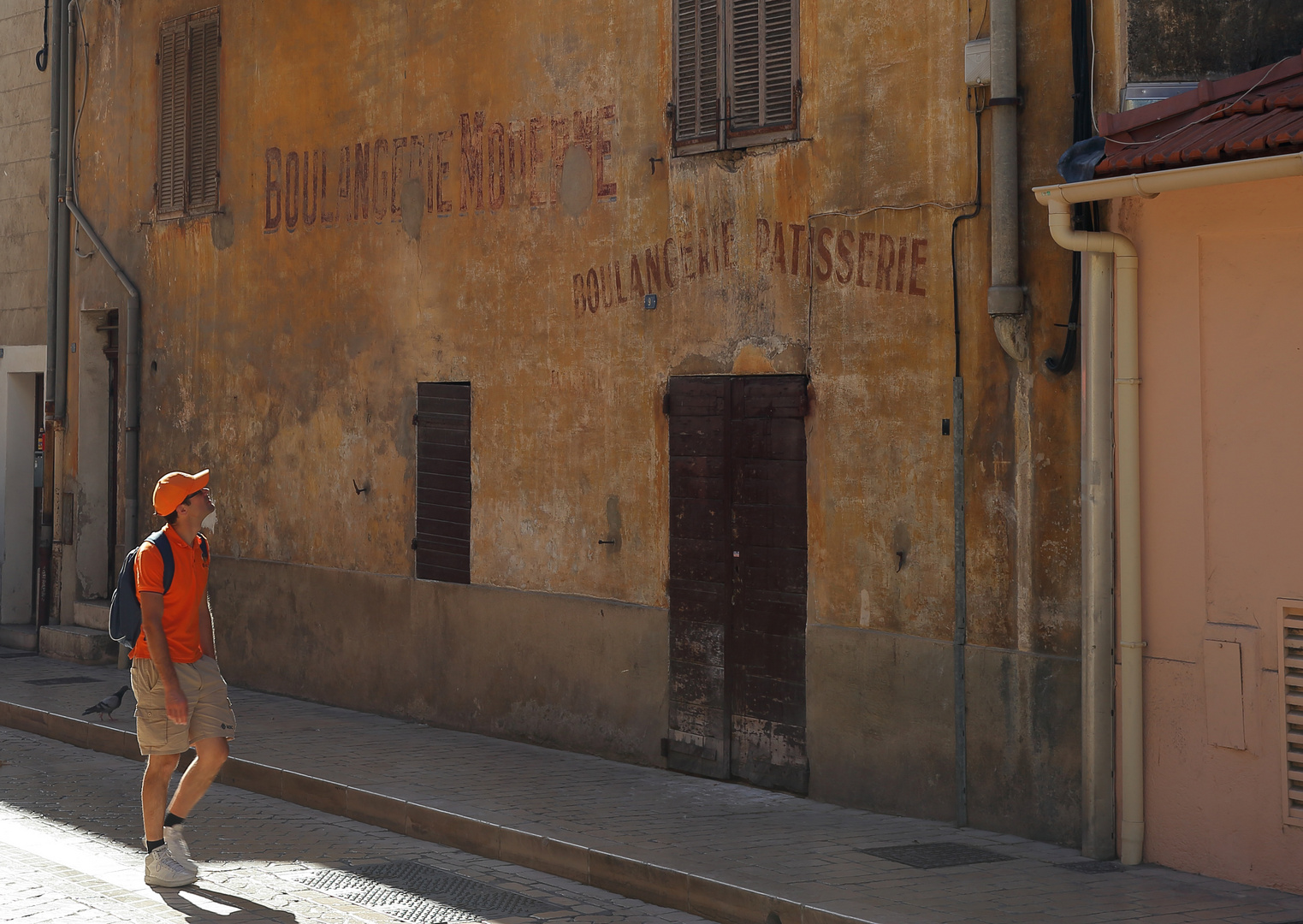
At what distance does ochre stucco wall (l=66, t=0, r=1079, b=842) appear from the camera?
8039mm

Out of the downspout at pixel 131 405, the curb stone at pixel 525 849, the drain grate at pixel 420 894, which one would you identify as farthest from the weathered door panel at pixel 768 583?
the downspout at pixel 131 405

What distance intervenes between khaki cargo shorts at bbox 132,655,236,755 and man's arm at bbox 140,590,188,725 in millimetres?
72

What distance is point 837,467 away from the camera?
8.87 m

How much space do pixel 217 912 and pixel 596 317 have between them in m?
4.81

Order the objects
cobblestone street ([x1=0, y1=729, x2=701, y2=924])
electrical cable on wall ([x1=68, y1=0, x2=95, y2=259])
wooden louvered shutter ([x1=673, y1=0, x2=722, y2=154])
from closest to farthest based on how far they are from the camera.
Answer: cobblestone street ([x1=0, y1=729, x2=701, y2=924]) < wooden louvered shutter ([x1=673, y1=0, x2=722, y2=154]) < electrical cable on wall ([x1=68, y1=0, x2=95, y2=259])

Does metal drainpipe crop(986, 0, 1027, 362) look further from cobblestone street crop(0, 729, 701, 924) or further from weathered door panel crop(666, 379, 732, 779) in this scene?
cobblestone street crop(0, 729, 701, 924)

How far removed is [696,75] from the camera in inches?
379

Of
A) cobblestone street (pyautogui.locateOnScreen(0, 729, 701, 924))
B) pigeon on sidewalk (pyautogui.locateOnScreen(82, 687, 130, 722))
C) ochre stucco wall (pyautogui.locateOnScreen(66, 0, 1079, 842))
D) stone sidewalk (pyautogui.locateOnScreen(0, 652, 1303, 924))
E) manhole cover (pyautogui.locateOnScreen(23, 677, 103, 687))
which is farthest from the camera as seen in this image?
manhole cover (pyautogui.locateOnScreen(23, 677, 103, 687))

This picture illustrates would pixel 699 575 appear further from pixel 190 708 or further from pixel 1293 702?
pixel 1293 702

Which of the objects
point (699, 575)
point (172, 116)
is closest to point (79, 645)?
point (172, 116)

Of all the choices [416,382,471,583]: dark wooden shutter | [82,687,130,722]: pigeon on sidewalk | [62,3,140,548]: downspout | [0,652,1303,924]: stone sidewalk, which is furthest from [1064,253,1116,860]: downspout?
[62,3,140,548]: downspout

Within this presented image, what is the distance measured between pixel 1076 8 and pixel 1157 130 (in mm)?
908

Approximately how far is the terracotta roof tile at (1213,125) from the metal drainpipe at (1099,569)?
63cm

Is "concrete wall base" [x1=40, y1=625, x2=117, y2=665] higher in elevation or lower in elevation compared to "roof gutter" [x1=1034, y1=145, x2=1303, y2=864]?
lower
